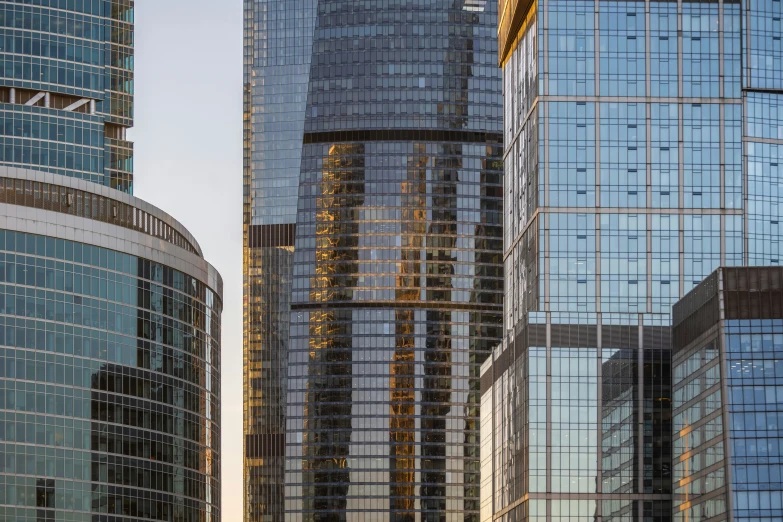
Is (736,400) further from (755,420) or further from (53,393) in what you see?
(53,393)

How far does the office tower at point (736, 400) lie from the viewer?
176750 mm

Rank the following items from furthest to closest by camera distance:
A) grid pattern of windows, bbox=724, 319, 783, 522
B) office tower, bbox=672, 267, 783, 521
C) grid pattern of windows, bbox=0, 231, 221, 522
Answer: grid pattern of windows, bbox=0, 231, 221, 522
office tower, bbox=672, 267, 783, 521
grid pattern of windows, bbox=724, 319, 783, 522

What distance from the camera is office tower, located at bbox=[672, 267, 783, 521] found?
17675 centimetres

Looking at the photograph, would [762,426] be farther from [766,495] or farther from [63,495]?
[63,495]

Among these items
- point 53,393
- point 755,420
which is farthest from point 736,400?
point 53,393

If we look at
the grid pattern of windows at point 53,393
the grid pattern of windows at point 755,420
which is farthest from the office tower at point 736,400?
the grid pattern of windows at point 53,393

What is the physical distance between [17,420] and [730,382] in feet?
265

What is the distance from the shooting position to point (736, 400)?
17812 centimetres

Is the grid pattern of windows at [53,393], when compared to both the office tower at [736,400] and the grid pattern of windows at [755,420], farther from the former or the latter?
the grid pattern of windows at [755,420]

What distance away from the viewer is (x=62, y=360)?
196 m

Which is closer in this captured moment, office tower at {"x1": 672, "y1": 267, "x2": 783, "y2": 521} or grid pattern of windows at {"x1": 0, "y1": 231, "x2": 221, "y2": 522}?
office tower at {"x1": 672, "y1": 267, "x2": 783, "y2": 521}

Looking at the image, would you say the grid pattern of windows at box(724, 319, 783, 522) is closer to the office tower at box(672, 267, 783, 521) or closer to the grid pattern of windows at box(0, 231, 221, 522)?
the office tower at box(672, 267, 783, 521)

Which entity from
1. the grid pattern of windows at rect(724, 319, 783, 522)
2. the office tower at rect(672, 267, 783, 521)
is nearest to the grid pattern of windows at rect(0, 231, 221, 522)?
the office tower at rect(672, 267, 783, 521)

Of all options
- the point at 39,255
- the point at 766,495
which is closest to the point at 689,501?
the point at 766,495
